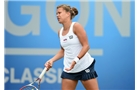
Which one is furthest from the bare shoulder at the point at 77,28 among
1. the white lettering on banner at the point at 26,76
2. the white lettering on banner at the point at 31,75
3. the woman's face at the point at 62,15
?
the white lettering on banner at the point at 26,76

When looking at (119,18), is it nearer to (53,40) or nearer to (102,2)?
(102,2)

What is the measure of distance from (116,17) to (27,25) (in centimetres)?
141

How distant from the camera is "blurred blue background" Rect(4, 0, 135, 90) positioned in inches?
226

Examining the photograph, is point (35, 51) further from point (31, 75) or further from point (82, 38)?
point (82, 38)

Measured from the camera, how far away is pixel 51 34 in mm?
5754

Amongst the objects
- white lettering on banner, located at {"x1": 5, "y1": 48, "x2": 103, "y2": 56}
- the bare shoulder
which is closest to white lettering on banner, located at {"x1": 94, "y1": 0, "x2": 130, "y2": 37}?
white lettering on banner, located at {"x1": 5, "y1": 48, "x2": 103, "y2": 56}

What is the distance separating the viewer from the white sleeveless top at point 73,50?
3807 mm

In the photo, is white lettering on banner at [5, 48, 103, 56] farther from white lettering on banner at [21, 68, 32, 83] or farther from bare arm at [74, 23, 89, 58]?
bare arm at [74, 23, 89, 58]

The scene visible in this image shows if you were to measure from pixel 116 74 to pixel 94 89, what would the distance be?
210 centimetres

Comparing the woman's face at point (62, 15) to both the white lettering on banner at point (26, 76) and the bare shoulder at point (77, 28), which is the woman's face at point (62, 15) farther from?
the white lettering on banner at point (26, 76)

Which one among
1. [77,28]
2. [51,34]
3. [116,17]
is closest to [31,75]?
[51,34]

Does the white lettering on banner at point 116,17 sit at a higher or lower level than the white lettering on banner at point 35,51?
higher

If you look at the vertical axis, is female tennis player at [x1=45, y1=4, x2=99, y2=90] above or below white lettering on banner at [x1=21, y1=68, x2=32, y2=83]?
above

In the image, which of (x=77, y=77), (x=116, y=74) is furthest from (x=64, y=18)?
(x=116, y=74)
